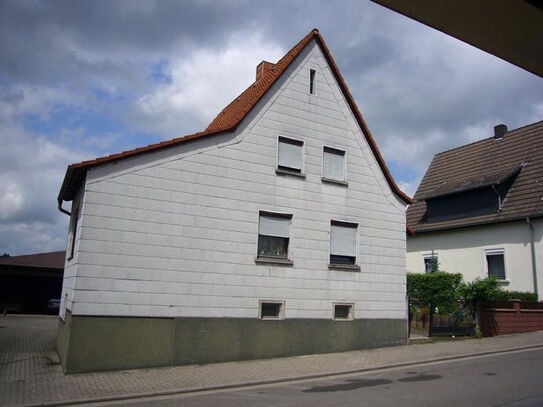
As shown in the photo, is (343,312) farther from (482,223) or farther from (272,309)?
(482,223)

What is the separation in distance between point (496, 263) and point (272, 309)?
14717 millimetres

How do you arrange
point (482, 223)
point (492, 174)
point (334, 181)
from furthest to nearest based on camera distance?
point (492, 174) < point (482, 223) < point (334, 181)

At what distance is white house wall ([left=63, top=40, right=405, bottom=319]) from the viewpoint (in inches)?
477

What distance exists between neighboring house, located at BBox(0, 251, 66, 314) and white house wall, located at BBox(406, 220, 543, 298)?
2388 cm

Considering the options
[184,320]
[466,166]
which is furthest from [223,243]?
[466,166]

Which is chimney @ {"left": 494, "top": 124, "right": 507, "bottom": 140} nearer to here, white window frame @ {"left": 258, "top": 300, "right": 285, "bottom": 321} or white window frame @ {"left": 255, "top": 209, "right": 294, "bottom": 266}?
white window frame @ {"left": 255, "top": 209, "right": 294, "bottom": 266}

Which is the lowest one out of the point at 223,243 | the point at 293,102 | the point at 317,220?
the point at 223,243

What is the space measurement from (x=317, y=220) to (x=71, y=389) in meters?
8.57

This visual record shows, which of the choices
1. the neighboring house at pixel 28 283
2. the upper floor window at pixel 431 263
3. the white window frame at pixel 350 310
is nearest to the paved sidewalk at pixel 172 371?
the white window frame at pixel 350 310

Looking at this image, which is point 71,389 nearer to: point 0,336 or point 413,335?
point 0,336

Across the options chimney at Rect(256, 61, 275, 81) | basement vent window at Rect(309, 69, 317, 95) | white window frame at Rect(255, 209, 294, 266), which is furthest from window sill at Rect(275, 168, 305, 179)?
chimney at Rect(256, 61, 275, 81)

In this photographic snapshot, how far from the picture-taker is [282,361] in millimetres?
13281

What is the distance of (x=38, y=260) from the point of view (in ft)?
111

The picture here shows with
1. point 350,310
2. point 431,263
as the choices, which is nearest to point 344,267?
point 350,310
